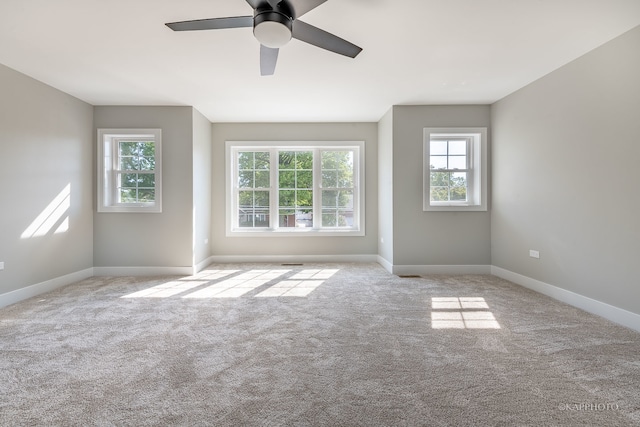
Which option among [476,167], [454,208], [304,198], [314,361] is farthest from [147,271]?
[476,167]

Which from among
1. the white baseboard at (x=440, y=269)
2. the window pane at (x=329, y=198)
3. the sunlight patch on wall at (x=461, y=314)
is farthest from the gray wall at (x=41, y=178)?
the white baseboard at (x=440, y=269)

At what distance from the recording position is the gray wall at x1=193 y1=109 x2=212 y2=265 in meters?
4.82

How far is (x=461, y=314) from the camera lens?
2984 mm

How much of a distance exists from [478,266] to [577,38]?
3.20 m

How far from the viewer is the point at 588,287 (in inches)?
122

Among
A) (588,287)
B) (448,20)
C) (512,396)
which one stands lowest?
(512,396)

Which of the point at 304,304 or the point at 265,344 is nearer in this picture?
the point at 265,344

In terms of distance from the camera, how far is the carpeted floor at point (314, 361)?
155 cm

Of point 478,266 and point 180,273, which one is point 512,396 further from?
point 180,273

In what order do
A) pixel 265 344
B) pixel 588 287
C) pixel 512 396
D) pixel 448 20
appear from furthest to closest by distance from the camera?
1. pixel 588 287
2. pixel 448 20
3. pixel 265 344
4. pixel 512 396

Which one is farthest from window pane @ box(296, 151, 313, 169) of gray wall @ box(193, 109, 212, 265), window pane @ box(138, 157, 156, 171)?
window pane @ box(138, 157, 156, 171)

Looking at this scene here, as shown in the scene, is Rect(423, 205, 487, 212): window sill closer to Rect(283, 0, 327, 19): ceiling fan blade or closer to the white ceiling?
the white ceiling

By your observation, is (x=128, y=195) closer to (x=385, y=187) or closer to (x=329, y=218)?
(x=329, y=218)

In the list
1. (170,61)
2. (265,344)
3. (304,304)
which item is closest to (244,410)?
(265,344)
